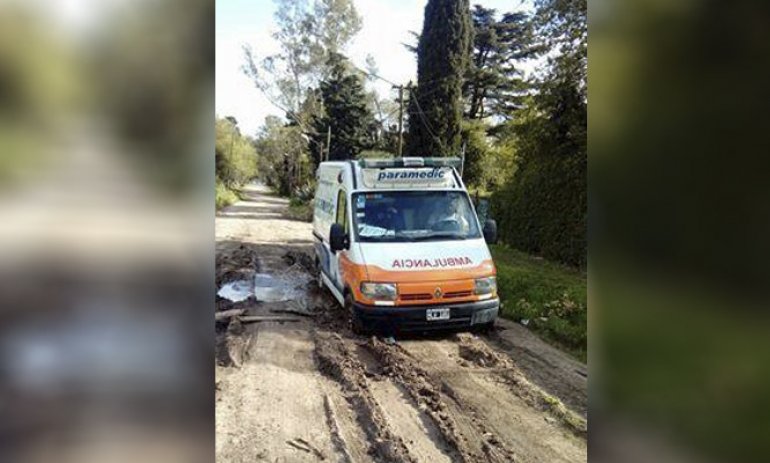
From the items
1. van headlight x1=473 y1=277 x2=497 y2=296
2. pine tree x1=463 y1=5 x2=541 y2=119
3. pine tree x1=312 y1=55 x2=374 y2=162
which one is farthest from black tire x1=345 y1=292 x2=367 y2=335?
pine tree x1=312 y1=55 x2=374 y2=162

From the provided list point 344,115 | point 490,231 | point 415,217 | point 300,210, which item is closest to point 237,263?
point 415,217

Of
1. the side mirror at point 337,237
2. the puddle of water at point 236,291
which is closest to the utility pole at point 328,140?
the puddle of water at point 236,291

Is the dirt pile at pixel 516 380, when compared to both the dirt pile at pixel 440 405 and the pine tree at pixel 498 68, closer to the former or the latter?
the dirt pile at pixel 440 405

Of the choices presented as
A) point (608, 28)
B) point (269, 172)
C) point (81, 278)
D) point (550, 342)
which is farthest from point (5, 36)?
point (269, 172)

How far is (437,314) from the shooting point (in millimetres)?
4246

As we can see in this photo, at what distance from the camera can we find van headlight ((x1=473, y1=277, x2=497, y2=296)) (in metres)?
4.31

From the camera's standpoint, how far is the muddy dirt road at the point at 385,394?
2818mm

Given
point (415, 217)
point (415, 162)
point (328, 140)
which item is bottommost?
point (415, 217)

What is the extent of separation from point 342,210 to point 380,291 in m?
1.42

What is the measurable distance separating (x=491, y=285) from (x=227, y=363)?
223 cm

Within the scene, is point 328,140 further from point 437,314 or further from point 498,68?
point 437,314

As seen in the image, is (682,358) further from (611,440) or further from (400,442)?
(400,442)

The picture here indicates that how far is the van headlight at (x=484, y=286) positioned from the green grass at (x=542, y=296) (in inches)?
25.7

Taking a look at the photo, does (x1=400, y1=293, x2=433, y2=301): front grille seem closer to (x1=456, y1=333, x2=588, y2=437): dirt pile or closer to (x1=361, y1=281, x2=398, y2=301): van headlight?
(x1=361, y1=281, x2=398, y2=301): van headlight
